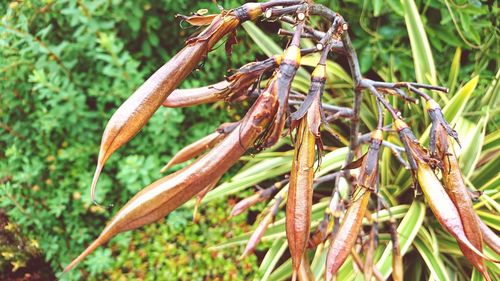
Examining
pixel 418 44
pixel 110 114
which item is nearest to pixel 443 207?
pixel 418 44

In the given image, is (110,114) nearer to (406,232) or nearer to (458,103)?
(406,232)

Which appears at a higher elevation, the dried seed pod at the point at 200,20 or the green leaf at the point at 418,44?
the dried seed pod at the point at 200,20

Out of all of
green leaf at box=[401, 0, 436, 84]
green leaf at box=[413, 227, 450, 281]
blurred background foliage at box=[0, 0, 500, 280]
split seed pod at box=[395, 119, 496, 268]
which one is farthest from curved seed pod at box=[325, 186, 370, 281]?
green leaf at box=[401, 0, 436, 84]

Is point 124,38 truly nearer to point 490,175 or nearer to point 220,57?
point 220,57

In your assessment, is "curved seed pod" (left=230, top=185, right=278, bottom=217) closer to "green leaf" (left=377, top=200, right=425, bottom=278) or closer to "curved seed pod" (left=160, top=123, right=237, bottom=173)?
"curved seed pod" (left=160, top=123, right=237, bottom=173)

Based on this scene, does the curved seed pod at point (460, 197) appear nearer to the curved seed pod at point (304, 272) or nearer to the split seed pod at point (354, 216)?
the split seed pod at point (354, 216)

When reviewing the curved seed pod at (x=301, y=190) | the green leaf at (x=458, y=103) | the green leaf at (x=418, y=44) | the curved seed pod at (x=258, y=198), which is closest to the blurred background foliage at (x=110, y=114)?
the green leaf at (x=418, y=44)
